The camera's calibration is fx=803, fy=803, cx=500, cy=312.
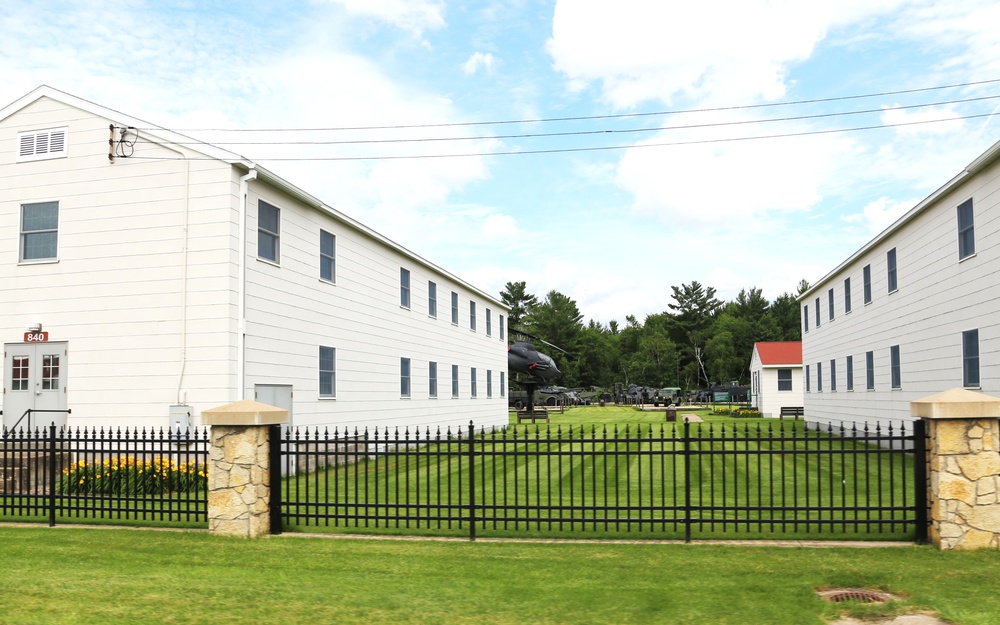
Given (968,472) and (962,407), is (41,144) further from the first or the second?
(968,472)

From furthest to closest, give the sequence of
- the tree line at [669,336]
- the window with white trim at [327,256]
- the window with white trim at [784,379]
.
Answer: the tree line at [669,336], the window with white trim at [784,379], the window with white trim at [327,256]

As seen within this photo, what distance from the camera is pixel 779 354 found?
150 ft

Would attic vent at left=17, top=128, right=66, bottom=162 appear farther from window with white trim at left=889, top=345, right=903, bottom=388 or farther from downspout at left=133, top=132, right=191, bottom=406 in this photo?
window with white trim at left=889, top=345, right=903, bottom=388

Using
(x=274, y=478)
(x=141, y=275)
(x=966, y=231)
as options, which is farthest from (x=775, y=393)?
(x=274, y=478)

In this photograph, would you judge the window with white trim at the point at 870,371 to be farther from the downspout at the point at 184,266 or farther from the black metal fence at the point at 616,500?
the downspout at the point at 184,266

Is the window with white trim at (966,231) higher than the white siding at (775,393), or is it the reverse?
the window with white trim at (966,231)

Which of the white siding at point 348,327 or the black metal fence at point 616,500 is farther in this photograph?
the white siding at point 348,327

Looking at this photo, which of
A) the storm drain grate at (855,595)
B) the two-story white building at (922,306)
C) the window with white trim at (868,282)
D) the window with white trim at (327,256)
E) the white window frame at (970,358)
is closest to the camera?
the storm drain grate at (855,595)

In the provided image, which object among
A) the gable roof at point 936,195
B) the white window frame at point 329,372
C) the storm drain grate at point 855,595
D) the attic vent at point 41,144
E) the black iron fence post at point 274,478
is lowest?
the storm drain grate at point 855,595

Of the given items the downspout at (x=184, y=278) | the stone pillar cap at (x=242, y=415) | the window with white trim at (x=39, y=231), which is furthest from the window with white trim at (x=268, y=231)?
the stone pillar cap at (x=242, y=415)

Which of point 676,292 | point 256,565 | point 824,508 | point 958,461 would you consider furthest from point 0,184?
point 676,292

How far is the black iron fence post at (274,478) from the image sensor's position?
1026cm

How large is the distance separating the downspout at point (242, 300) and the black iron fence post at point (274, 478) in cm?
548

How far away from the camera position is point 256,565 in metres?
8.52
